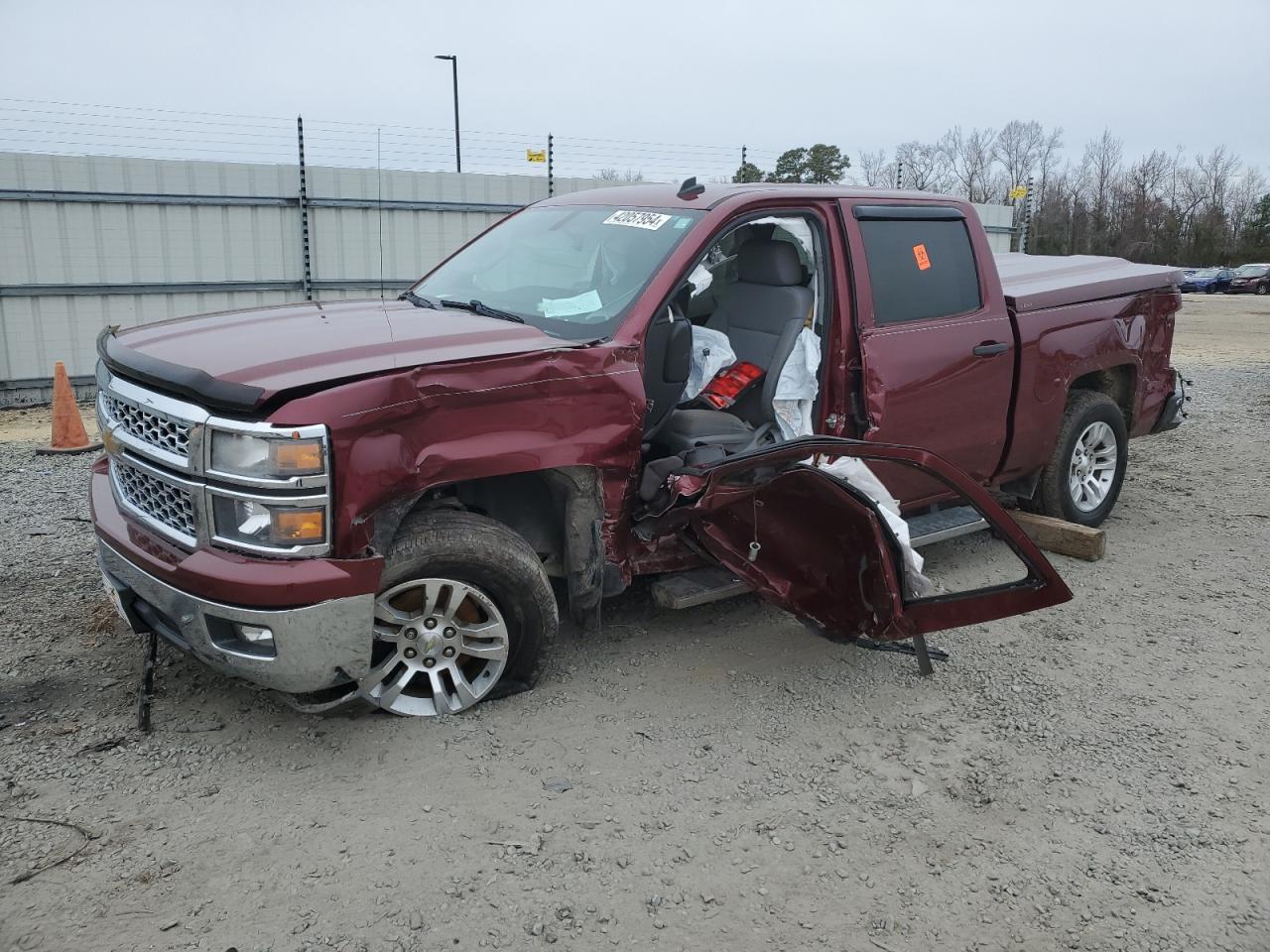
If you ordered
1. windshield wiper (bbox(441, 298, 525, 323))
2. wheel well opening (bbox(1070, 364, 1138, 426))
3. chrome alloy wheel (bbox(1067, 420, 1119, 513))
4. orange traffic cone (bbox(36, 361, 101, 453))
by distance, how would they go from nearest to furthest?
windshield wiper (bbox(441, 298, 525, 323)) → chrome alloy wheel (bbox(1067, 420, 1119, 513)) → wheel well opening (bbox(1070, 364, 1138, 426)) → orange traffic cone (bbox(36, 361, 101, 453))

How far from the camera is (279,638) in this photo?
3.15 metres

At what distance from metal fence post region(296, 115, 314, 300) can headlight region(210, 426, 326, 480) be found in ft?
30.0

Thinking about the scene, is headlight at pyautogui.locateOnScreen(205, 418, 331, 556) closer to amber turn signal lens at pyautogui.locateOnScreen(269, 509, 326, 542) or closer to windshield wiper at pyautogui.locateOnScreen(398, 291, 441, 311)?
amber turn signal lens at pyautogui.locateOnScreen(269, 509, 326, 542)

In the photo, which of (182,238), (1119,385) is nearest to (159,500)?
(1119,385)

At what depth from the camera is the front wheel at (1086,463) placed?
5.88m

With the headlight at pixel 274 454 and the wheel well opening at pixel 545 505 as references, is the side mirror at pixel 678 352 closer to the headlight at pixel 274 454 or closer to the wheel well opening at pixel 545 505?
the wheel well opening at pixel 545 505

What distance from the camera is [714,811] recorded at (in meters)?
3.25

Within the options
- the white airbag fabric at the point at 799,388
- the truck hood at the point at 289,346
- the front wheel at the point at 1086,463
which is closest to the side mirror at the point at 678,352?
the white airbag fabric at the point at 799,388

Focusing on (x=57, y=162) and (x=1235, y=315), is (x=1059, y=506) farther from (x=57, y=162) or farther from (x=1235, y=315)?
(x=1235, y=315)

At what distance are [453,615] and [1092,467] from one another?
4364mm

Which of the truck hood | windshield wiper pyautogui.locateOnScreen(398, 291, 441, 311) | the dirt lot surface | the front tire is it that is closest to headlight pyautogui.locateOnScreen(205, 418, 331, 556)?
the truck hood

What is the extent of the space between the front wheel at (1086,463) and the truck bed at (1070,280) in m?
0.64

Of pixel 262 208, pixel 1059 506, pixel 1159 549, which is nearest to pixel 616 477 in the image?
pixel 1059 506

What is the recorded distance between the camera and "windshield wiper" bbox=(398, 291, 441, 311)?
441 centimetres
